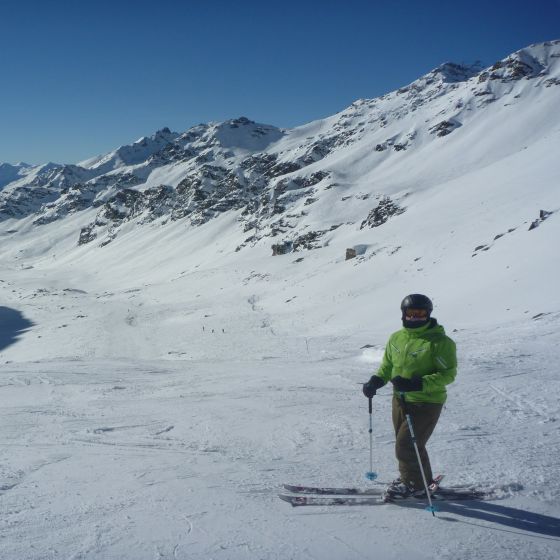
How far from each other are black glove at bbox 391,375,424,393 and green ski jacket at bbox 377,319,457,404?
0.05 m

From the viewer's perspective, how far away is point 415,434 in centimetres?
511

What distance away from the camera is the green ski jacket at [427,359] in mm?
4855

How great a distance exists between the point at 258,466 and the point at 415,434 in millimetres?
2282

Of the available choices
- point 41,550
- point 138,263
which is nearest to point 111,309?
point 41,550

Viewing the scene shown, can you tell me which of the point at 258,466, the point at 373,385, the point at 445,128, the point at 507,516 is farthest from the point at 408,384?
the point at 445,128

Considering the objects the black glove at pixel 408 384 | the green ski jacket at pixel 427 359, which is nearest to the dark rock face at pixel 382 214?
the green ski jacket at pixel 427 359

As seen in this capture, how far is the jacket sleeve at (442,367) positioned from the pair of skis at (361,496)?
4.02 ft

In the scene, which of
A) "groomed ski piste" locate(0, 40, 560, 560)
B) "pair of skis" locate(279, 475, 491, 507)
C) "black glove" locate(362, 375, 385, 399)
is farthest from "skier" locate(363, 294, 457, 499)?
"groomed ski piste" locate(0, 40, 560, 560)

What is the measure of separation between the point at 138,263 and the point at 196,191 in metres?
51.2

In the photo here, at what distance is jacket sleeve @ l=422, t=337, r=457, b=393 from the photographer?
4.83m

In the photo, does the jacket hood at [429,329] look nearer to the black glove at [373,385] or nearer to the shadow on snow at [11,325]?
the black glove at [373,385]

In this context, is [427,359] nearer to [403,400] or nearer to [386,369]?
[403,400]

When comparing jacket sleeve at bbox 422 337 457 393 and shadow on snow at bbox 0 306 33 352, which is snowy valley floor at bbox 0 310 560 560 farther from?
shadow on snow at bbox 0 306 33 352

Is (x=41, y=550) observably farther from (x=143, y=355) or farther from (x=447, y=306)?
(x=143, y=355)
